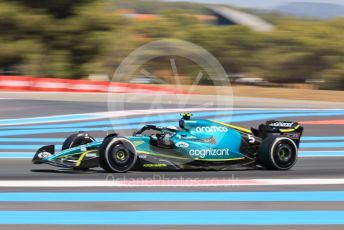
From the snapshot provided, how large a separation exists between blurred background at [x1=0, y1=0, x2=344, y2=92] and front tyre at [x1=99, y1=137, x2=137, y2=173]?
2443 cm

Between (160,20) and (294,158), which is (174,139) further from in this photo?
(160,20)

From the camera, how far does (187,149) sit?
7867 mm

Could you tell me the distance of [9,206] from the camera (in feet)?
19.8

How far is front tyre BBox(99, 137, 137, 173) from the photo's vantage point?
7445mm

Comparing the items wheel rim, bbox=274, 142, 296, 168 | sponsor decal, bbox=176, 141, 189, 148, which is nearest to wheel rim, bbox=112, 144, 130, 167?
sponsor decal, bbox=176, 141, 189, 148

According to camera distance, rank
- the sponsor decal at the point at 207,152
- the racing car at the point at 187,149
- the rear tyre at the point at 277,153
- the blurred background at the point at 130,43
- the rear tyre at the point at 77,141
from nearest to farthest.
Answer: the racing car at the point at 187,149, the sponsor decal at the point at 207,152, the rear tyre at the point at 277,153, the rear tyre at the point at 77,141, the blurred background at the point at 130,43

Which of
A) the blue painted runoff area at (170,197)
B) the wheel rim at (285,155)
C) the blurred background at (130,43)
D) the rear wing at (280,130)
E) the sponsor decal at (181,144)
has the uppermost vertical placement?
the blurred background at (130,43)

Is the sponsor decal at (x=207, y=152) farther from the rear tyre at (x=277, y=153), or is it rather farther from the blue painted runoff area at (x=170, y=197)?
the blue painted runoff area at (x=170, y=197)

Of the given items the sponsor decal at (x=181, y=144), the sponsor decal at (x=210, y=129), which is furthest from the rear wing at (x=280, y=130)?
the sponsor decal at (x=181, y=144)

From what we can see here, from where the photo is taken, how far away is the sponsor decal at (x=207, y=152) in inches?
312

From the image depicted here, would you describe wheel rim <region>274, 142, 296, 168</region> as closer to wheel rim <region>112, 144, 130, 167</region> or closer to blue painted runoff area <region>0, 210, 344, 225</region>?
wheel rim <region>112, 144, 130, 167</region>

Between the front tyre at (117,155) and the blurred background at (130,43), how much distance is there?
2443cm

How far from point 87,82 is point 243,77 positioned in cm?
1919

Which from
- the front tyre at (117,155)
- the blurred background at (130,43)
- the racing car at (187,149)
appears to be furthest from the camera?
the blurred background at (130,43)
